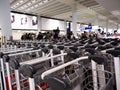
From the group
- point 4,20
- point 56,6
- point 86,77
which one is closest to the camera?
point 86,77

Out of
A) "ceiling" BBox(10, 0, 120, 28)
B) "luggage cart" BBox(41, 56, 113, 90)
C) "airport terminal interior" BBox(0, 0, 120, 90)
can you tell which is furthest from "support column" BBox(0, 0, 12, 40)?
"luggage cart" BBox(41, 56, 113, 90)

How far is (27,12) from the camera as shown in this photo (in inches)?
720

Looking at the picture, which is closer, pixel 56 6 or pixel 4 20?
pixel 4 20

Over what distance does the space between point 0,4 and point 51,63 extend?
6.07 meters

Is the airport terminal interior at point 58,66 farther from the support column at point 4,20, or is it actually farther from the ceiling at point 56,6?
the ceiling at point 56,6

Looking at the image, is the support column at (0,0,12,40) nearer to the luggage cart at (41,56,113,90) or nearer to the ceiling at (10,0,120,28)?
the ceiling at (10,0,120,28)

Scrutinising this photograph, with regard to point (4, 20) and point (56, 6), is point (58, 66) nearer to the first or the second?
point (4, 20)

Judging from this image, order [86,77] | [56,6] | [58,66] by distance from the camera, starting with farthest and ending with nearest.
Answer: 1. [56,6]
2. [86,77]
3. [58,66]

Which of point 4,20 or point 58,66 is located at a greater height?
point 4,20

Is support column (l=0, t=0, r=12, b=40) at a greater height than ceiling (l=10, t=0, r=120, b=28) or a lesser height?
lesser

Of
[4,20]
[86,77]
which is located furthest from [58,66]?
[4,20]

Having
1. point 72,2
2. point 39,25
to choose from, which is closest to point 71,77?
point 72,2

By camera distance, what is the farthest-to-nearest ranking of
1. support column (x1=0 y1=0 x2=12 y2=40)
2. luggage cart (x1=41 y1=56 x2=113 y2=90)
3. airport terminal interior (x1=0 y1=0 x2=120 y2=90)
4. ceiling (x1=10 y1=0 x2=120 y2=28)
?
ceiling (x1=10 y1=0 x2=120 y2=28)
support column (x1=0 y1=0 x2=12 y2=40)
luggage cart (x1=41 y1=56 x2=113 y2=90)
airport terminal interior (x1=0 y1=0 x2=120 y2=90)

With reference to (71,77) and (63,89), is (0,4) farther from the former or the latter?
(63,89)
